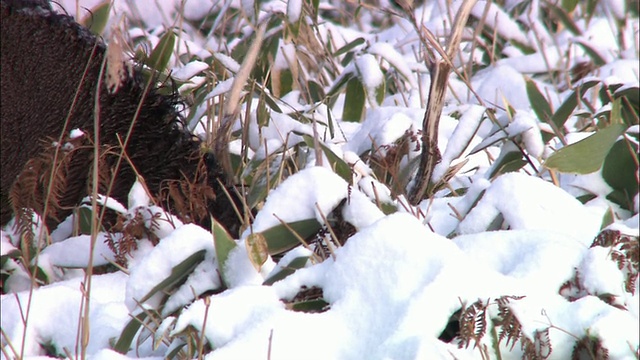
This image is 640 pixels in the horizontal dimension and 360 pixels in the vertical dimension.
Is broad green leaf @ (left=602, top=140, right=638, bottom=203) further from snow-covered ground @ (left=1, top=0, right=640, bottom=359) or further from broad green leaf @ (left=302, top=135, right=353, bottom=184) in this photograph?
broad green leaf @ (left=302, top=135, right=353, bottom=184)

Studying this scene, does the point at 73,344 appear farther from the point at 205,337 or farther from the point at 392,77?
the point at 392,77

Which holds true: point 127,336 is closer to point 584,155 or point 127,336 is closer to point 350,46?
point 584,155

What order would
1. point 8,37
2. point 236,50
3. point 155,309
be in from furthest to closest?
1. point 236,50
2. point 8,37
3. point 155,309

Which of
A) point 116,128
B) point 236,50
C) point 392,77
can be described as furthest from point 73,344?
point 392,77

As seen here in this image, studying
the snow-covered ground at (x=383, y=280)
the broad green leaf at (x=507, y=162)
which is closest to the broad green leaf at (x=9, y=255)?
the snow-covered ground at (x=383, y=280)

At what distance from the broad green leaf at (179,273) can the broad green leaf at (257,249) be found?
8 centimetres

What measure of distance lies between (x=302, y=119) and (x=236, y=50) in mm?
527

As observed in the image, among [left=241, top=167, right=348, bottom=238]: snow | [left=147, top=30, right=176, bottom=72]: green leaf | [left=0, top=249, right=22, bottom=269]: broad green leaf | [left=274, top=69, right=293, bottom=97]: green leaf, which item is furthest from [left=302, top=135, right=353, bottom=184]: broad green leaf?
[left=274, top=69, right=293, bottom=97]: green leaf

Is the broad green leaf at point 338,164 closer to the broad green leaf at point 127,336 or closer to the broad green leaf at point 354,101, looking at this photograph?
the broad green leaf at point 127,336

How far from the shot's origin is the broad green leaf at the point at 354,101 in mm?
1790

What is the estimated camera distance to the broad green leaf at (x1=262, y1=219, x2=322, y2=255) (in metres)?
1.06

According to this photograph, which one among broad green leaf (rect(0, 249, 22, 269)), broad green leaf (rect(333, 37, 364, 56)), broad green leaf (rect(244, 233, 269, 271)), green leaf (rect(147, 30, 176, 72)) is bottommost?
broad green leaf (rect(0, 249, 22, 269))

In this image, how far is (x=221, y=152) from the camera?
55.1 inches

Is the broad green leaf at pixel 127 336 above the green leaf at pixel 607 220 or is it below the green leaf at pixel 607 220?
below
